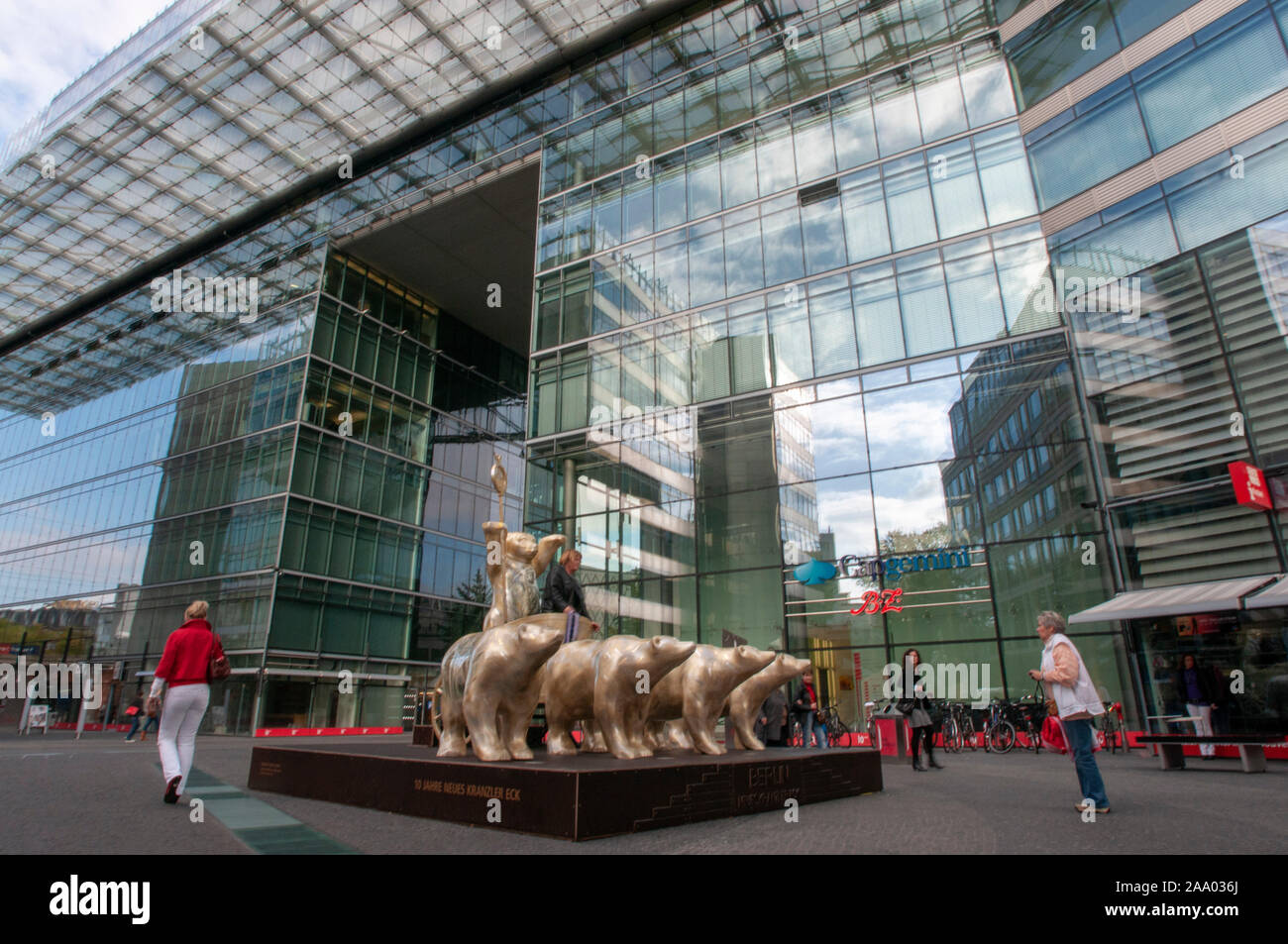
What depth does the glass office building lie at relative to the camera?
15.7m

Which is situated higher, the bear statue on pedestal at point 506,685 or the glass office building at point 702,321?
the glass office building at point 702,321

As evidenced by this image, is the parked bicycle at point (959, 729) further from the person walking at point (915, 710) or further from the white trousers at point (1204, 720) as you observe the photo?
the person walking at point (915, 710)

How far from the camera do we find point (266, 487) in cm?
3009

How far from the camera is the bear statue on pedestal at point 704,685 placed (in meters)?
7.07

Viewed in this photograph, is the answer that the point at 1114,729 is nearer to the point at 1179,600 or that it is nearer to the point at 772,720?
the point at 1179,600

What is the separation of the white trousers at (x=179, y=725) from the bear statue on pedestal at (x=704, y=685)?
4.12 m

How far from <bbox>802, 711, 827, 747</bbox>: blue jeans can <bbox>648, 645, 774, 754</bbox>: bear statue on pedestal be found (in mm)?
6949

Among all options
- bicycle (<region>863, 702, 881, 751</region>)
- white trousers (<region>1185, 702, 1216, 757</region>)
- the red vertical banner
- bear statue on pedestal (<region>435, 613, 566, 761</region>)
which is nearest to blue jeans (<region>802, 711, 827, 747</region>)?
bicycle (<region>863, 702, 881, 751</region>)

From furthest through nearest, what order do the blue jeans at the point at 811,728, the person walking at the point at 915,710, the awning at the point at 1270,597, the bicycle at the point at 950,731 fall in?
the bicycle at the point at 950,731
the blue jeans at the point at 811,728
the awning at the point at 1270,597
the person walking at the point at 915,710

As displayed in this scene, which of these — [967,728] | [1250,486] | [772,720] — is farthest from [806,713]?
[1250,486]

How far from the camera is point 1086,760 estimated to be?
6.02m

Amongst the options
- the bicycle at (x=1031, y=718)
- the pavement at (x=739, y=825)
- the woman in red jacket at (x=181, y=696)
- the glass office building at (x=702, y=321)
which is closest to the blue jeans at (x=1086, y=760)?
the pavement at (x=739, y=825)

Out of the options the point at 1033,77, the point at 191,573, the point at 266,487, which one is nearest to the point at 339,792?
the point at 1033,77
